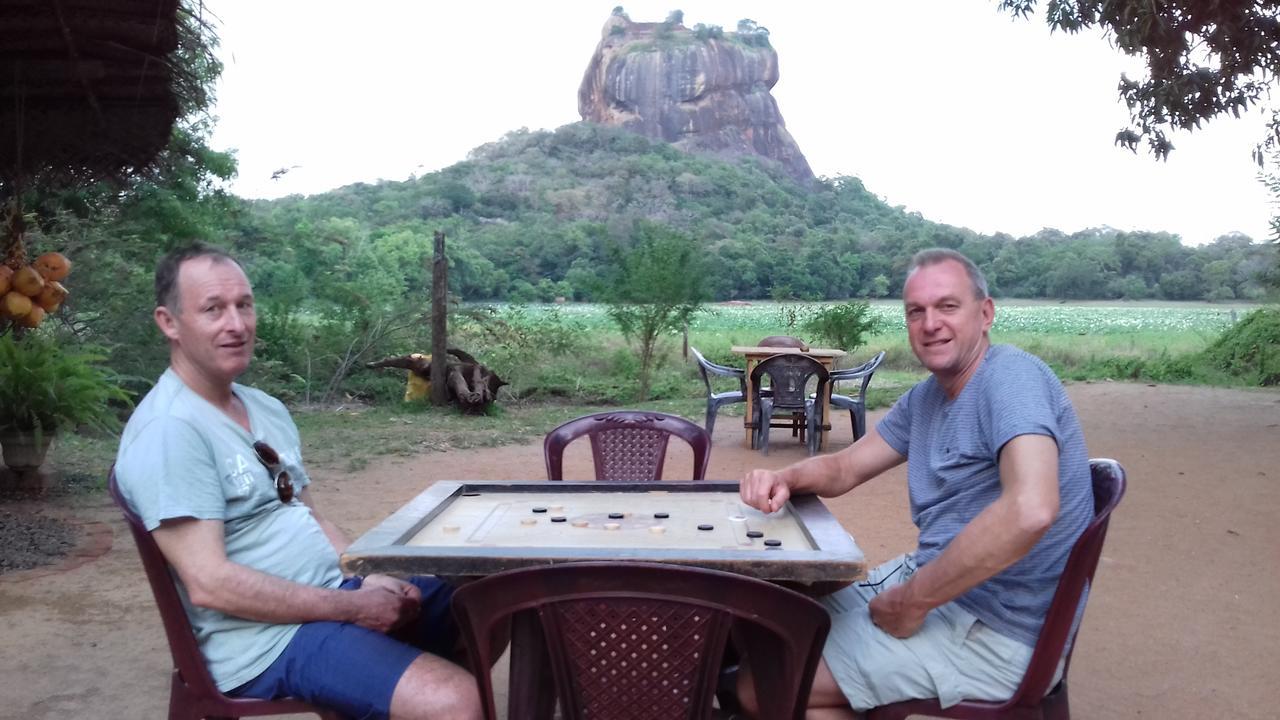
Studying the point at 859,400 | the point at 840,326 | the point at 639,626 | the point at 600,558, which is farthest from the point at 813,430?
the point at 840,326

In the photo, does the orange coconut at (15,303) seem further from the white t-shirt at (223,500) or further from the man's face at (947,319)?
the man's face at (947,319)

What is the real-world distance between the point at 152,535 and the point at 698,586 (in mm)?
1166

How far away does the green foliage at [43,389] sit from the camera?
6.28 m

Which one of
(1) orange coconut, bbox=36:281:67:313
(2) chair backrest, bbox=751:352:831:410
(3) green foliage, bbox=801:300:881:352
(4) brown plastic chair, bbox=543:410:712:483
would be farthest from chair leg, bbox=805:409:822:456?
(3) green foliage, bbox=801:300:881:352

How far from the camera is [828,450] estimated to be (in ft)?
31.3

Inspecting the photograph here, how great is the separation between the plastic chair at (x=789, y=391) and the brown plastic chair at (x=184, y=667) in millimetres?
6913

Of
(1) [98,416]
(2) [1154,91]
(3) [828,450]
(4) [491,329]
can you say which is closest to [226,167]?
(4) [491,329]

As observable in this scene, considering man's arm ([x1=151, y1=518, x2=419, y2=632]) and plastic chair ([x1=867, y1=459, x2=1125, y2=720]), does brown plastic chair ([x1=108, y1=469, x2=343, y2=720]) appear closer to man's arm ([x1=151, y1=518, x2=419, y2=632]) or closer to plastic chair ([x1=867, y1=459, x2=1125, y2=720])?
man's arm ([x1=151, y1=518, x2=419, y2=632])

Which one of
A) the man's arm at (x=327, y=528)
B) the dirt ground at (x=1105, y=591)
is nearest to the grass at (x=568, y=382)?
the dirt ground at (x=1105, y=591)

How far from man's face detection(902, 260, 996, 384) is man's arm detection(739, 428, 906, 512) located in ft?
1.36

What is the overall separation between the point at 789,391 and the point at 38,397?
558 centimetres

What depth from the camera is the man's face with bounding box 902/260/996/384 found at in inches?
98.4

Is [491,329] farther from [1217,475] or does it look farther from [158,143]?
[158,143]

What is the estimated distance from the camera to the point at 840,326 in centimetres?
1627
